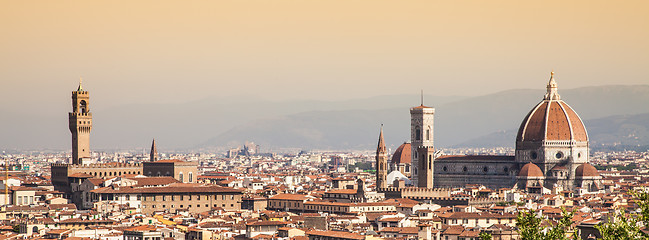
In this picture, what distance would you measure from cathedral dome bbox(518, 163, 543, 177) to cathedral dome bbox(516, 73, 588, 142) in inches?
138

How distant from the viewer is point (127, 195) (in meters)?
90.6

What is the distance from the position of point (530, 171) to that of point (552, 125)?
5857mm

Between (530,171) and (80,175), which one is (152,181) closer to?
(80,175)

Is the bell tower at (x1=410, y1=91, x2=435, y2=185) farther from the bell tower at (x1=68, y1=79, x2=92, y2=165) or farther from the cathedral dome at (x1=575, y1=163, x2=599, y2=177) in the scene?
the bell tower at (x1=68, y1=79, x2=92, y2=165)

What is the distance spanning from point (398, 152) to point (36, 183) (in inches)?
1835

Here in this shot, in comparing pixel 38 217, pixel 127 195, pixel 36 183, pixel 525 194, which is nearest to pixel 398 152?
pixel 525 194

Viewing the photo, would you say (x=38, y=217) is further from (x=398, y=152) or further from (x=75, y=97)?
(x=398, y=152)

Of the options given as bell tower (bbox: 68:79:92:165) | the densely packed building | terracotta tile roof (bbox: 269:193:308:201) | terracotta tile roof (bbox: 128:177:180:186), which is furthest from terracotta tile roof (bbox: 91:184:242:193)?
bell tower (bbox: 68:79:92:165)

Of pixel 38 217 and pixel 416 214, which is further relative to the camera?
pixel 416 214

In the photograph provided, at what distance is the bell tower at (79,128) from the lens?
107875 millimetres

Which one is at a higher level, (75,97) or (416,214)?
(75,97)

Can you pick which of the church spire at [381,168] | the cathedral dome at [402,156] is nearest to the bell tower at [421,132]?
the church spire at [381,168]

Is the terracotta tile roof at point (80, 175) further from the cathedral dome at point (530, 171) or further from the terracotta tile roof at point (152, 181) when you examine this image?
the cathedral dome at point (530, 171)

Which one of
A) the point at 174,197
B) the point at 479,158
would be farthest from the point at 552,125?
the point at 174,197
